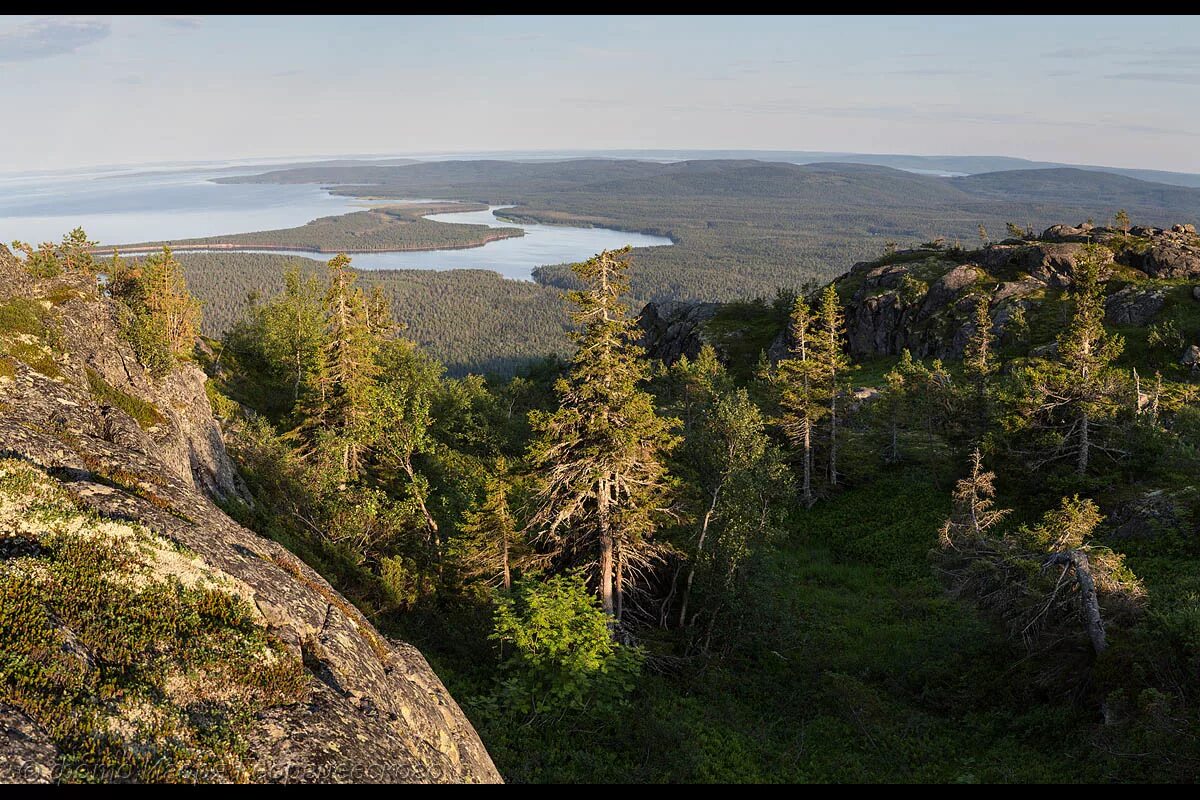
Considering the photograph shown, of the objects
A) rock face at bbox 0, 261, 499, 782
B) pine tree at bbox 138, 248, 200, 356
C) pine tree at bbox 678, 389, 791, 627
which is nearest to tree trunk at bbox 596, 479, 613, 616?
pine tree at bbox 678, 389, 791, 627

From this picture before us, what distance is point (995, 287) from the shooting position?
230 ft

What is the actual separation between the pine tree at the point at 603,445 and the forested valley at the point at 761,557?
0.11 meters

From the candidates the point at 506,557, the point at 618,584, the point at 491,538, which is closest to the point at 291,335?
the point at 491,538

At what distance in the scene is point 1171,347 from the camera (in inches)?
2028

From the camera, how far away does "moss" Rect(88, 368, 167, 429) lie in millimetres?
15219

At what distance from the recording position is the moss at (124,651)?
5.92m

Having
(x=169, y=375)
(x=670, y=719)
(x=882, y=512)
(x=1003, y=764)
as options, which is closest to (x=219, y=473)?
(x=169, y=375)

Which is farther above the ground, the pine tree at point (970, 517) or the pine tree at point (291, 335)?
the pine tree at point (291, 335)

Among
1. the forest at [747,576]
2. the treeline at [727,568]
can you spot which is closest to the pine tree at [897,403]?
the forest at [747,576]

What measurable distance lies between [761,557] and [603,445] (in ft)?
23.2

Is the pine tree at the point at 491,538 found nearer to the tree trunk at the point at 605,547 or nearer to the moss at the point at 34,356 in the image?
the tree trunk at the point at 605,547

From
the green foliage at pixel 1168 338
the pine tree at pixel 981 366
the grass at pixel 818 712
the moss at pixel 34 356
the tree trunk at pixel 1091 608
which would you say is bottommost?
the grass at pixel 818 712

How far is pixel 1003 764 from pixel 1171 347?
50778 mm
